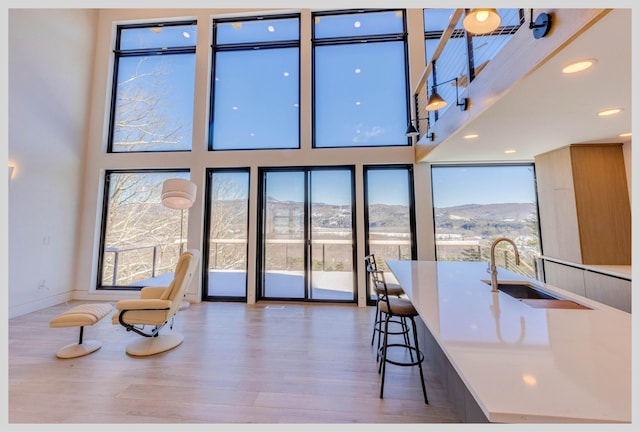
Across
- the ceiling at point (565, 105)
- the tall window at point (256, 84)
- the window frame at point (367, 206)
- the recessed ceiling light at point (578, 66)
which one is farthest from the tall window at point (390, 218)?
the recessed ceiling light at point (578, 66)

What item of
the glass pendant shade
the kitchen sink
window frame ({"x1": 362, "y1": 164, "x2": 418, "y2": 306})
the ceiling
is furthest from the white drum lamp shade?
the kitchen sink

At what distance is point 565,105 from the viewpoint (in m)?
2.33

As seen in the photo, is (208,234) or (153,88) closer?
(208,234)

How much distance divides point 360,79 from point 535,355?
5035mm

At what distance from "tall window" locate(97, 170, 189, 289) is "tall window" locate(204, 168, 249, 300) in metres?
0.58

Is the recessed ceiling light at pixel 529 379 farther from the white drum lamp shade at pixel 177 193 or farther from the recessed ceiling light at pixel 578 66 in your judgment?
the white drum lamp shade at pixel 177 193

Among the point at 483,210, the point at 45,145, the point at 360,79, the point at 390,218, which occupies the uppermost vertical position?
the point at 360,79

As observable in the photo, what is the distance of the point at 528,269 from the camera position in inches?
175

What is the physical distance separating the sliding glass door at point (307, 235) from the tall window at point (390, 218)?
0.34 m

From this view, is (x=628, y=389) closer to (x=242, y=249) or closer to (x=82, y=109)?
(x=242, y=249)

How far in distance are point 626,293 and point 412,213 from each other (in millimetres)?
2598

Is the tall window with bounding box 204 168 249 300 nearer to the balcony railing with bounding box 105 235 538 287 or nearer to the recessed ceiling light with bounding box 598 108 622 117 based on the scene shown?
the balcony railing with bounding box 105 235 538 287

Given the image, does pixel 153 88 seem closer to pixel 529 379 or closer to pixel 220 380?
pixel 220 380

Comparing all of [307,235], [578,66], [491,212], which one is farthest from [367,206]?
[578,66]
